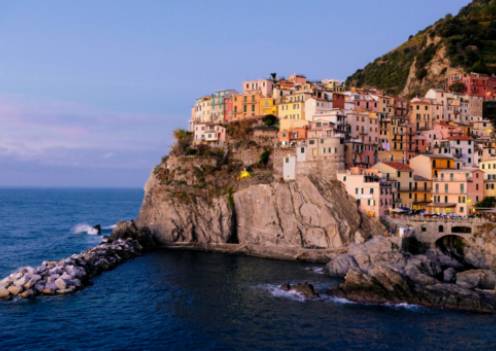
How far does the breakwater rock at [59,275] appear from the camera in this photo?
5003cm

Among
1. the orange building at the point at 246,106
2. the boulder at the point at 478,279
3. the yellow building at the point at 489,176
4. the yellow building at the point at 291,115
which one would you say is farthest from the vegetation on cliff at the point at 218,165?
the boulder at the point at 478,279

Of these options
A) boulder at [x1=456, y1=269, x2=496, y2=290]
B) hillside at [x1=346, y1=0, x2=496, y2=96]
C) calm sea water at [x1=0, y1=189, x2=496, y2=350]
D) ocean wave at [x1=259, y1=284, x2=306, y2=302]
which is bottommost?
calm sea water at [x1=0, y1=189, x2=496, y2=350]

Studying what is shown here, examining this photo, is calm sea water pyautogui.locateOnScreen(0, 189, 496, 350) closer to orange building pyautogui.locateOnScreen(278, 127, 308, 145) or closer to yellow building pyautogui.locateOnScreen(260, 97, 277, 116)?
orange building pyautogui.locateOnScreen(278, 127, 308, 145)

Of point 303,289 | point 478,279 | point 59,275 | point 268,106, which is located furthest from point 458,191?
point 59,275

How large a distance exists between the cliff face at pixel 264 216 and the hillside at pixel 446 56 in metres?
51.7

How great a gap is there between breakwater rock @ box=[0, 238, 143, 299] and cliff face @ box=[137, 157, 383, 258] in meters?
13.3

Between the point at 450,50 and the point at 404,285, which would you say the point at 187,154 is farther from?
the point at 450,50

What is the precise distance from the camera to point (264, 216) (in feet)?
241

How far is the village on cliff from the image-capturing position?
69125 mm

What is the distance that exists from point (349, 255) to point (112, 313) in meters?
25.3

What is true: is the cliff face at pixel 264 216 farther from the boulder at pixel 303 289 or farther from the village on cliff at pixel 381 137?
the boulder at pixel 303 289

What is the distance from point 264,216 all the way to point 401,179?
18.2 metres

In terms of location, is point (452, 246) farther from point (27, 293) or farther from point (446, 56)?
point (446, 56)

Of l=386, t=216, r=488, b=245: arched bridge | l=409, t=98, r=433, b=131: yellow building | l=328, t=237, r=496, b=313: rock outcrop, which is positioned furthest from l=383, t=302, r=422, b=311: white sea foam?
l=409, t=98, r=433, b=131: yellow building
